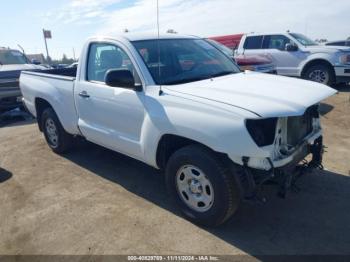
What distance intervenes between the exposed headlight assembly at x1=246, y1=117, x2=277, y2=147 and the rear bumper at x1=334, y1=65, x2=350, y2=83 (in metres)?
8.21

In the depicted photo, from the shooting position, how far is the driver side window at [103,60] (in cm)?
420

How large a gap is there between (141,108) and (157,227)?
1.25m

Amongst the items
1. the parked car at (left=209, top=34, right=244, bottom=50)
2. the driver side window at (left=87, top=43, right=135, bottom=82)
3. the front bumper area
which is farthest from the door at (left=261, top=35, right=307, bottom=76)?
the front bumper area

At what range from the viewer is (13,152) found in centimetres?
633

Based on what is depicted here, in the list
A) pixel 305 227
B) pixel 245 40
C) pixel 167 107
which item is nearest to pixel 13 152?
pixel 167 107

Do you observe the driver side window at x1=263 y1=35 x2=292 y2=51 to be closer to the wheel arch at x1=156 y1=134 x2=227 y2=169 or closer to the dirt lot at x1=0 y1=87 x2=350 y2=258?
the dirt lot at x1=0 y1=87 x2=350 y2=258

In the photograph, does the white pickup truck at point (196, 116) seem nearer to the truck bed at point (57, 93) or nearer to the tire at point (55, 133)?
the truck bed at point (57, 93)

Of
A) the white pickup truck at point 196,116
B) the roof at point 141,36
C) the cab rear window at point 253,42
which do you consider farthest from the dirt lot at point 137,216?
the cab rear window at point 253,42

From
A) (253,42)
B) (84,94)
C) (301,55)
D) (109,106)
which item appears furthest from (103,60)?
(253,42)

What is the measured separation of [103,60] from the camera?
4.52 meters

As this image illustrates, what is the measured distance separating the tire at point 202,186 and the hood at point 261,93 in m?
0.53

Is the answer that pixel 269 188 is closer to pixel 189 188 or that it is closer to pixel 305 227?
pixel 305 227

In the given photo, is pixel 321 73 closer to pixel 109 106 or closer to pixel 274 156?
pixel 109 106

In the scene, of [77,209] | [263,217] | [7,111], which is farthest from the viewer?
[7,111]
